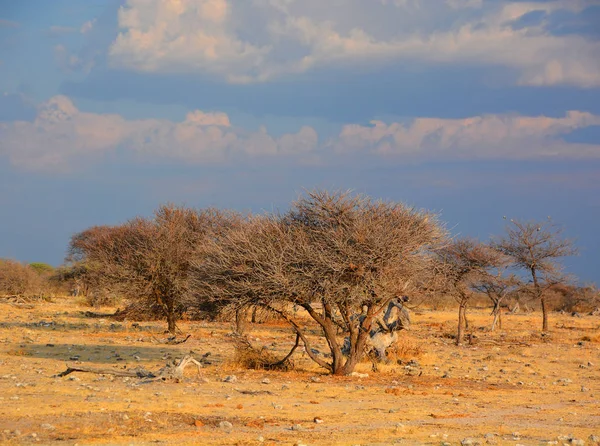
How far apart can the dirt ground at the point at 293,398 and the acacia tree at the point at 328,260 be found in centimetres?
222

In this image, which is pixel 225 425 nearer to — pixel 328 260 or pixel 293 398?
pixel 293 398

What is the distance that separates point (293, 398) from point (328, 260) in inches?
173

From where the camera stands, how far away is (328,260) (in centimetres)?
2028

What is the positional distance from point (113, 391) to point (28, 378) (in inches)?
130

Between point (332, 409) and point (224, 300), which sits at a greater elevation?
point (224, 300)

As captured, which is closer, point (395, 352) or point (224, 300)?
point (224, 300)

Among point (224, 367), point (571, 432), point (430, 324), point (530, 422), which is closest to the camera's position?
point (571, 432)

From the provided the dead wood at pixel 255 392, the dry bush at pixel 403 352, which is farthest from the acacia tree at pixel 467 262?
the dead wood at pixel 255 392

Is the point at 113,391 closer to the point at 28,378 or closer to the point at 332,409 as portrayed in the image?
the point at 28,378

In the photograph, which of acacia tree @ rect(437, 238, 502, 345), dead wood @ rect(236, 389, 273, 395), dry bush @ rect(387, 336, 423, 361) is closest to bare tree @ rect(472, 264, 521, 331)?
acacia tree @ rect(437, 238, 502, 345)

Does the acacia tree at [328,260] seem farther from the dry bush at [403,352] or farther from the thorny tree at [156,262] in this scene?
the thorny tree at [156,262]

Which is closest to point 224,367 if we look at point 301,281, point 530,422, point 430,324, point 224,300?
point 224,300

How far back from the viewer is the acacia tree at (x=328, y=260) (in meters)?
20.5

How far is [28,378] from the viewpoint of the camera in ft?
61.2
